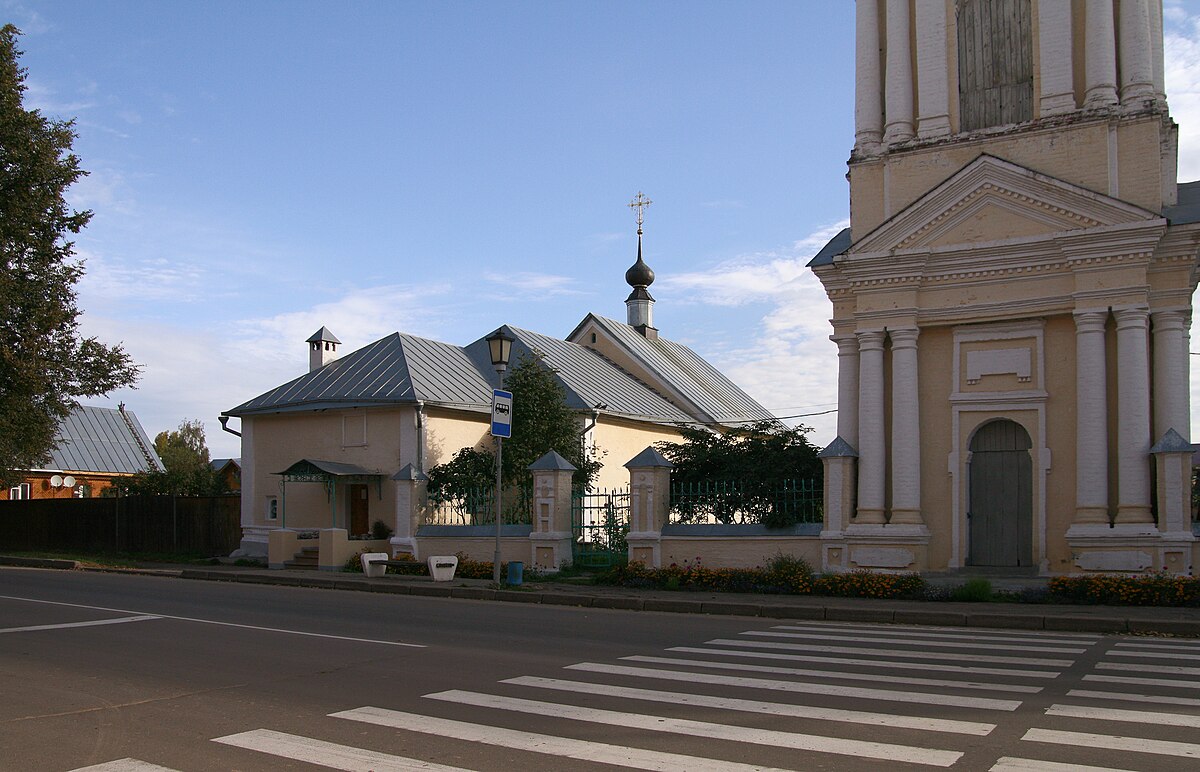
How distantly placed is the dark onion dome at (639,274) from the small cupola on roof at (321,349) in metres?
19.2

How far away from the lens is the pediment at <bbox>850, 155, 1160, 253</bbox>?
1700 cm

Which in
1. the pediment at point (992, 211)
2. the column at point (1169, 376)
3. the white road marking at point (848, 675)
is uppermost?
the pediment at point (992, 211)

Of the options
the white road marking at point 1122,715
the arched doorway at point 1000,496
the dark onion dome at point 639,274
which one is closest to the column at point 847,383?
the arched doorway at point 1000,496

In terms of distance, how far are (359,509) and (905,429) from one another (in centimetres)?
1471

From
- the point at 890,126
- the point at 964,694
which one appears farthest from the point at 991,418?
the point at 964,694

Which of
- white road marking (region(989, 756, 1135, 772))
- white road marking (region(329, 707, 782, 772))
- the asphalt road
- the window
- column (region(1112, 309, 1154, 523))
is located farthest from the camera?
the window

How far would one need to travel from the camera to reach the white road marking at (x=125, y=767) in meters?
6.13

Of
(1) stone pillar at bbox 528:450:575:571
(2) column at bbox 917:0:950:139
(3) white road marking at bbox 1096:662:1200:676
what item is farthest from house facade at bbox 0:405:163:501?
(3) white road marking at bbox 1096:662:1200:676

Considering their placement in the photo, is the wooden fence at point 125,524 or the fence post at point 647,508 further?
the wooden fence at point 125,524

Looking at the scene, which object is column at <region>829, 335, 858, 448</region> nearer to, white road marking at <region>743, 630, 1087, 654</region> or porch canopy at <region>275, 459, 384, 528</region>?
white road marking at <region>743, 630, 1087, 654</region>

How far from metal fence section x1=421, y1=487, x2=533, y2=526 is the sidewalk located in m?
2.46

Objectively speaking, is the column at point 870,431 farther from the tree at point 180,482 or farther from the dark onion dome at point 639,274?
the dark onion dome at point 639,274

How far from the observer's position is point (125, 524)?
31.6 m

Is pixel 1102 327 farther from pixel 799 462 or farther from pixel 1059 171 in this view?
pixel 799 462
